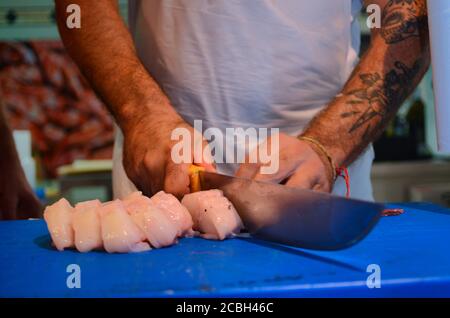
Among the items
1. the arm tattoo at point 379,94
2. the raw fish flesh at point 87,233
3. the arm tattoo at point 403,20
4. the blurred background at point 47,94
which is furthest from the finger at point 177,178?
the blurred background at point 47,94

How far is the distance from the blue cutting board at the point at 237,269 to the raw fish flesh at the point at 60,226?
0.02 m

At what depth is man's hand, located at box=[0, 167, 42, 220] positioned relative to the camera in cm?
175

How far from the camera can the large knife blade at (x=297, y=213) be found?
86cm

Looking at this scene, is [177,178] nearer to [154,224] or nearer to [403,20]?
[154,224]

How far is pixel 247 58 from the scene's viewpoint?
1580mm

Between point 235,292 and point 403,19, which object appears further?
point 403,19

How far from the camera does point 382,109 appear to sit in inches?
58.6

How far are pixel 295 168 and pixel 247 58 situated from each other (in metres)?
0.53

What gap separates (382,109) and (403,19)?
304 millimetres

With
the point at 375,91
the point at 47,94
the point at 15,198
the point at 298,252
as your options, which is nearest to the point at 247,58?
the point at 375,91

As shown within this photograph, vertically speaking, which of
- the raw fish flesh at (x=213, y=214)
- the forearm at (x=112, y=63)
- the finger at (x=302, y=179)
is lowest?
the raw fish flesh at (x=213, y=214)

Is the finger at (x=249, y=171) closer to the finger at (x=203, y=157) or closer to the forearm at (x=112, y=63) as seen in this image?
the finger at (x=203, y=157)
